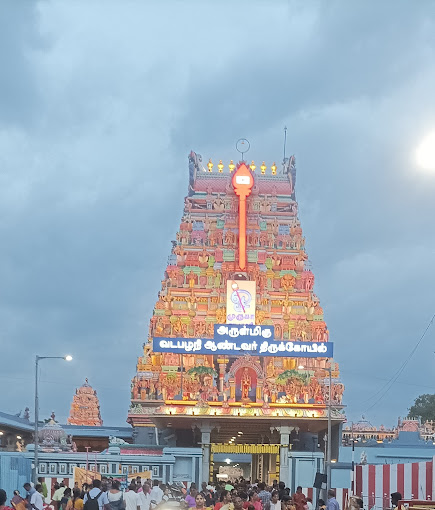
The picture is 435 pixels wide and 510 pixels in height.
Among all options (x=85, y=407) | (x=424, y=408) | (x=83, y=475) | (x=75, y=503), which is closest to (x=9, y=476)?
(x=83, y=475)

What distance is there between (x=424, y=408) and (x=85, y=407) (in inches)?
1921

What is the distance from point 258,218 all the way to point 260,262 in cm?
411

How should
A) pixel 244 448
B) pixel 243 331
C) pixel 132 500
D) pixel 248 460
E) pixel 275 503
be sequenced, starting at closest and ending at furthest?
pixel 275 503 < pixel 132 500 < pixel 244 448 < pixel 243 331 < pixel 248 460

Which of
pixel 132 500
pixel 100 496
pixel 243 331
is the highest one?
pixel 243 331

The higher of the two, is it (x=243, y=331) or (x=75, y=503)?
(x=243, y=331)

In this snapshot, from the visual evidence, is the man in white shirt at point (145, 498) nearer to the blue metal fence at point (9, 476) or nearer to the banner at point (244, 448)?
the blue metal fence at point (9, 476)

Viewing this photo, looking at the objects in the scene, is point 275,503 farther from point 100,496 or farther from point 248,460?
point 248,460

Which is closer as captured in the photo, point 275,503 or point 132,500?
point 275,503

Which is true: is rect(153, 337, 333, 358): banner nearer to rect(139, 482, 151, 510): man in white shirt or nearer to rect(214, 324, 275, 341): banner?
rect(214, 324, 275, 341): banner

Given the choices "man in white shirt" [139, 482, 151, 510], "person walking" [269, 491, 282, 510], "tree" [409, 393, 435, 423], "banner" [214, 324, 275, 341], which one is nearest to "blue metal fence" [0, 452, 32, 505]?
"man in white shirt" [139, 482, 151, 510]

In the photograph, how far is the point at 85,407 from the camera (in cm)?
10556

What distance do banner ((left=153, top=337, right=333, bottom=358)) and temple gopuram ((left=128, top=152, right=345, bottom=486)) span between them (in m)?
0.07

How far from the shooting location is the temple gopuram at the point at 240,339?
204 ft

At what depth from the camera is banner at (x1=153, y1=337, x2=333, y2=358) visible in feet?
212
